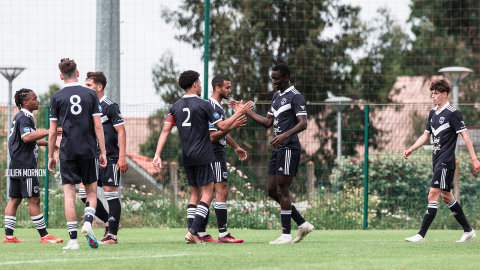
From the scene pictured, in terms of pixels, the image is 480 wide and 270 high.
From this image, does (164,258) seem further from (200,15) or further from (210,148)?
(200,15)

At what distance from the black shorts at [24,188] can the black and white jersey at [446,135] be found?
5.18 metres

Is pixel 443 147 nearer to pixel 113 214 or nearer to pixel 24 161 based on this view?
pixel 113 214

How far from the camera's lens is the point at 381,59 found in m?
20.5

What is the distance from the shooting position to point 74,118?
5953 millimetres

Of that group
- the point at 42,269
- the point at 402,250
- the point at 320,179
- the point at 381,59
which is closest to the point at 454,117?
the point at 402,250

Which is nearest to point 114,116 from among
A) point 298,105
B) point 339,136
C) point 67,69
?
point 67,69

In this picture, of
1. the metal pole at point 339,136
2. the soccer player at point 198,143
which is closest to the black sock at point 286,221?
the soccer player at point 198,143

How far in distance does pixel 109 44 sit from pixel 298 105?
5109 millimetres

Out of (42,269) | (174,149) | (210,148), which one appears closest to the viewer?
(42,269)

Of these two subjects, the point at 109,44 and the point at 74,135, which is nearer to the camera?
the point at 74,135

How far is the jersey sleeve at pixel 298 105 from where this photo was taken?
6984 millimetres

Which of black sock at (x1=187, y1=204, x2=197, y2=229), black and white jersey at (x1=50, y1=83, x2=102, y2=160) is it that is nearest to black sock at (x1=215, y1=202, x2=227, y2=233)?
black sock at (x1=187, y1=204, x2=197, y2=229)

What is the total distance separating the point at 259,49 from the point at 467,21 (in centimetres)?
939

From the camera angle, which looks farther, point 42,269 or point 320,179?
point 320,179
